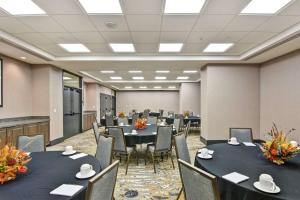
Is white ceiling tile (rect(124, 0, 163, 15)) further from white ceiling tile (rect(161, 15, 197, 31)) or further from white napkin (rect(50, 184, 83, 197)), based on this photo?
white napkin (rect(50, 184, 83, 197))

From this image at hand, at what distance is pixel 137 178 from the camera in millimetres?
3412

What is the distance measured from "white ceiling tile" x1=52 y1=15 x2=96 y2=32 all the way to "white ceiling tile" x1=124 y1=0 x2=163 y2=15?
85cm

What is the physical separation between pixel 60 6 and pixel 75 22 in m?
0.55

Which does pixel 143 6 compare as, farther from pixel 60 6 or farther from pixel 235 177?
pixel 235 177

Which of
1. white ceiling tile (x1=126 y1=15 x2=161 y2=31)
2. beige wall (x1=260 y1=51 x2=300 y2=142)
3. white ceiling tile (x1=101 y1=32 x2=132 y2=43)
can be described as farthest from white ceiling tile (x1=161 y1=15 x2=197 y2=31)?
beige wall (x1=260 y1=51 x2=300 y2=142)

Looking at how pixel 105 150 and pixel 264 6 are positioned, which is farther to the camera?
pixel 264 6

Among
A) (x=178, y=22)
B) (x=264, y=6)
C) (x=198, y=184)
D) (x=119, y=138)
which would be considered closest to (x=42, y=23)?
(x=178, y=22)

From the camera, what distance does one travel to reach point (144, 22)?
333 centimetres

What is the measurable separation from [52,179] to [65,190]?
1.00ft

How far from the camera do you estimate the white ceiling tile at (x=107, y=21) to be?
312 centimetres

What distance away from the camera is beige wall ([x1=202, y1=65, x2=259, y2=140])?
6.18 meters

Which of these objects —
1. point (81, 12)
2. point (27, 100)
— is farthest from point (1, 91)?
point (81, 12)

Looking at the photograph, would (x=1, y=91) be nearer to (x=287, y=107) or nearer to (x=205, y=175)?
(x=205, y=175)

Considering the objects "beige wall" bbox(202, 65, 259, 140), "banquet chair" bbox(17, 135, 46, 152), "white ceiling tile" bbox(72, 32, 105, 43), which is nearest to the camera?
"banquet chair" bbox(17, 135, 46, 152)
